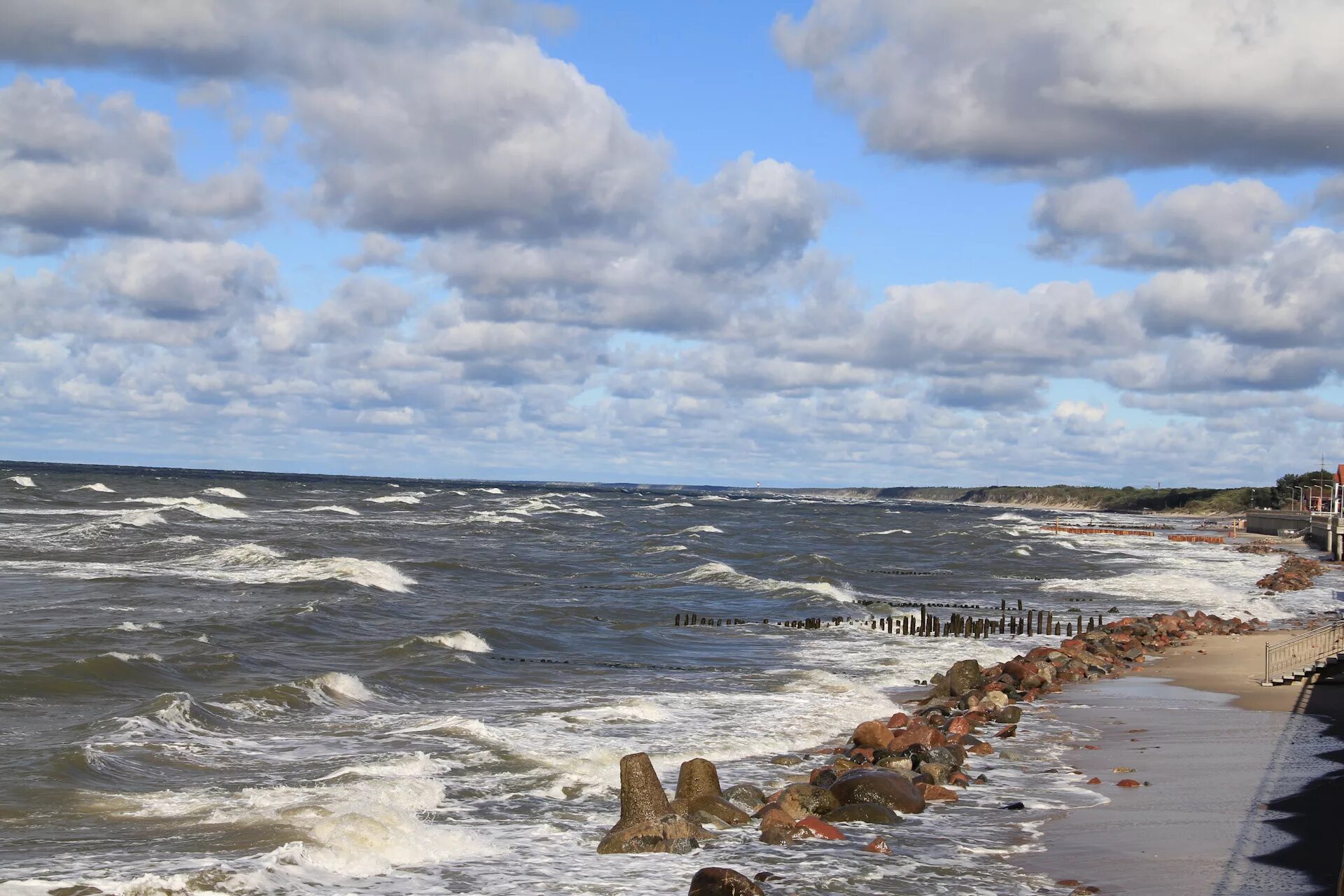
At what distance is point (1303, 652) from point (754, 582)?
27.9 meters

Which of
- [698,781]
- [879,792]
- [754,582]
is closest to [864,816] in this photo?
[879,792]

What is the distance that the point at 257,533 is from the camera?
217 ft

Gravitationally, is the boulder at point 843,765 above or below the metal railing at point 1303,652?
below

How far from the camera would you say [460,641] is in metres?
31.3

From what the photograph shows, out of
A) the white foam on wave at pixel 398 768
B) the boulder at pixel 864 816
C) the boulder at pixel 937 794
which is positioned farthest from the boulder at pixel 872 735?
the white foam on wave at pixel 398 768

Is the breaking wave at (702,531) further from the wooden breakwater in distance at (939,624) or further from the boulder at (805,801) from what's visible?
the boulder at (805,801)

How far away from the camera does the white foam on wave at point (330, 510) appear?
97.3 meters

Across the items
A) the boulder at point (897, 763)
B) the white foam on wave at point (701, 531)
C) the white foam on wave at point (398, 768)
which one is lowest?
the white foam on wave at point (398, 768)

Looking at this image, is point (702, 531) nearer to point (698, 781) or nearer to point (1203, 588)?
point (1203, 588)

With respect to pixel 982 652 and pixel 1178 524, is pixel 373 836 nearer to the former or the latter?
pixel 982 652

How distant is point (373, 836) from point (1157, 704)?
1629 cm

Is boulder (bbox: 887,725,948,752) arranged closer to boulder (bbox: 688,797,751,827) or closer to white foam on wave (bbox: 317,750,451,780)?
boulder (bbox: 688,797,751,827)

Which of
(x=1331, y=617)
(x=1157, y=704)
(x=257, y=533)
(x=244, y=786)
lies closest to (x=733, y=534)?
(x=257, y=533)

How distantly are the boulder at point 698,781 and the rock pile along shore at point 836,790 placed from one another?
1 cm
